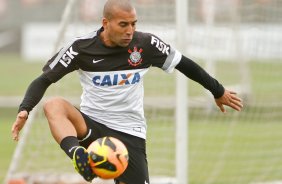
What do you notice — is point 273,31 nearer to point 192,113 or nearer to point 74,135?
point 192,113

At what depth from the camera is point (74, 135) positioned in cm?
693

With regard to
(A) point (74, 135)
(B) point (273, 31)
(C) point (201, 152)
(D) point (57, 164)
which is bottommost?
(C) point (201, 152)

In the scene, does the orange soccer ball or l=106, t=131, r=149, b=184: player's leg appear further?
l=106, t=131, r=149, b=184: player's leg

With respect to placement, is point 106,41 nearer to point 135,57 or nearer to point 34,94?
point 135,57

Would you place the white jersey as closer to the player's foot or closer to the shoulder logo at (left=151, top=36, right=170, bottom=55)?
the shoulder logo at (left=151, top=36, right=170, bottom=55)

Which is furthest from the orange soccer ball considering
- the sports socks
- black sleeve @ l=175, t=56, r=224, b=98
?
black sleeve @ l=175, t=56, r=224, b=98

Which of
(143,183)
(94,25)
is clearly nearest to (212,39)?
(94,25)

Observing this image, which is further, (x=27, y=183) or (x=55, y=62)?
(x=27, y=183)

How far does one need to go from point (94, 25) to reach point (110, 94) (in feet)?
11.6

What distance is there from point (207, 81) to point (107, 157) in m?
1.74

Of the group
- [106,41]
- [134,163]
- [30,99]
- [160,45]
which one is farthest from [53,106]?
[160,45]

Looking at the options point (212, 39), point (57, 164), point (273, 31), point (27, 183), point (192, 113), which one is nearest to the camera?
point (27, 183)

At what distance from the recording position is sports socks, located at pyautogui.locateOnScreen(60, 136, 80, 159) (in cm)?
663

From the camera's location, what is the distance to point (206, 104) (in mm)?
14328
